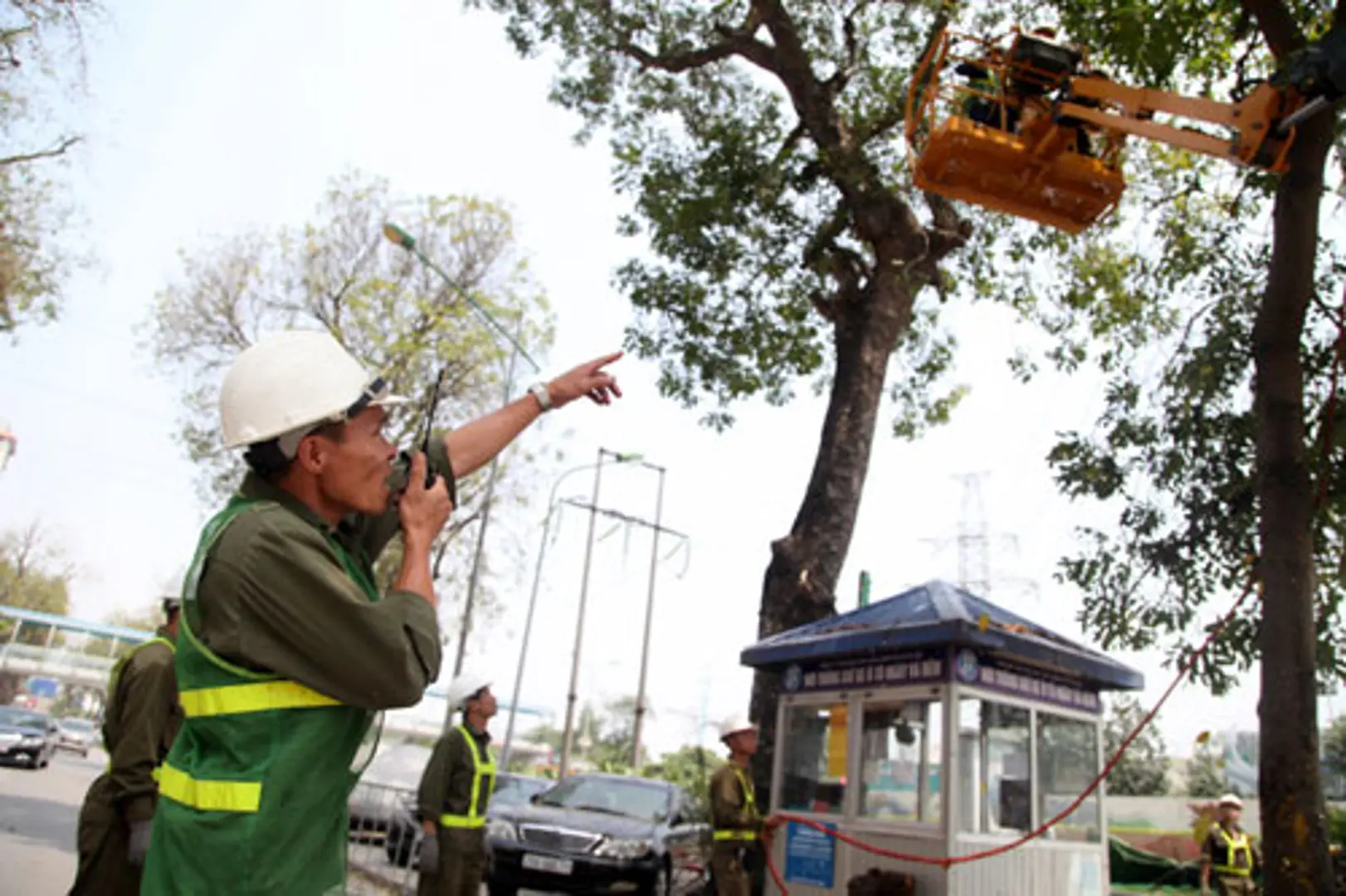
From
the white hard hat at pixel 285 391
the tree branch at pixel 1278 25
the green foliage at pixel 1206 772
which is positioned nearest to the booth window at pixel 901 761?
the tree branch at pixel 1278 25

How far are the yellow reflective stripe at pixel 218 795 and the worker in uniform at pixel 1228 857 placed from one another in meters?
12.2

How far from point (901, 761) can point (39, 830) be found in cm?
1094

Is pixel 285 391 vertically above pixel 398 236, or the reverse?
pixel 398 236

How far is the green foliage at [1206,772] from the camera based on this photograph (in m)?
40.6

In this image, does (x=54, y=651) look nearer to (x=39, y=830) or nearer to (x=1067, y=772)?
(x=39, y=830)

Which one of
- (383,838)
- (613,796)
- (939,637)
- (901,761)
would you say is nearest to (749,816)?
(901,761)

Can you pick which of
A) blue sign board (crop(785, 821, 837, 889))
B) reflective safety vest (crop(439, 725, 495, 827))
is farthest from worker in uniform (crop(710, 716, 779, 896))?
reflective safety vest (crop(439, 725, 495, 827))

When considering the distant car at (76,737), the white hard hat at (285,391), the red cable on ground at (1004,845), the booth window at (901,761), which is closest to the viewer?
the white hard hat at (285,391)

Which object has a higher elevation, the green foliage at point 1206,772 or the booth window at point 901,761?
the green foliage at point 1206,772

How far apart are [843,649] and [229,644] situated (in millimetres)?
7313

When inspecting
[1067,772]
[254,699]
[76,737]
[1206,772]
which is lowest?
[76,737]

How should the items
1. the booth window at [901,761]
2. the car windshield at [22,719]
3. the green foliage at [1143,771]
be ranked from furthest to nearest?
the green foliage at [1143,771] → the car windshield at [22,719] → the booth window at [901,761]

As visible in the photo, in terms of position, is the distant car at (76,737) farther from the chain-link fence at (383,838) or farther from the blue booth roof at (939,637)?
the blue booth roof at (939,637)

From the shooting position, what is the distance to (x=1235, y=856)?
11211 mm
